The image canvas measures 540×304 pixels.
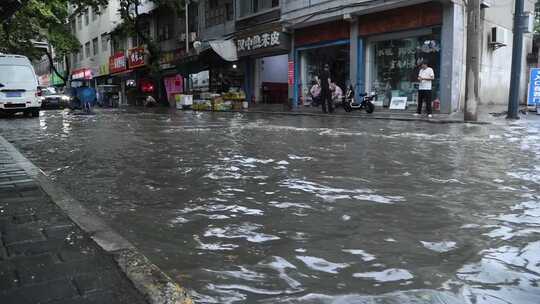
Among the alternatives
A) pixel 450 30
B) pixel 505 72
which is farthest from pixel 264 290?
pixel 505 72

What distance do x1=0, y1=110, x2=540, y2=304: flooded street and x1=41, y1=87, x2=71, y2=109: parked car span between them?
23356mm

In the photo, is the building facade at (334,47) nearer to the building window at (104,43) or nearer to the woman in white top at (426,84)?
the woman in white top at (426,84)

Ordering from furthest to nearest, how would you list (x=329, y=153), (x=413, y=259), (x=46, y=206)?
(x=329, y=153) → (x=46, y=206) → (x=413, y=259)

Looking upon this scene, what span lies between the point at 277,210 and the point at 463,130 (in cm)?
860

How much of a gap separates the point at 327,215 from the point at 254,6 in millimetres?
24212

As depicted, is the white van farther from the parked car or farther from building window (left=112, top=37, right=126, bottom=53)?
building window (left=112, top=37, right=126, bottom=53)

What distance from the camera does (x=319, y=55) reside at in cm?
2298

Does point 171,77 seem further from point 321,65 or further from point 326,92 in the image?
point 326,92

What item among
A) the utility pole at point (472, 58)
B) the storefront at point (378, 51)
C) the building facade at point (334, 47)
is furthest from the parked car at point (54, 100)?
the utility pole at point (472, 58)

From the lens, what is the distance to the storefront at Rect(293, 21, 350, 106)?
21375 millimetres

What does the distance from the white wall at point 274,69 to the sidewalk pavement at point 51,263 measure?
23610 millimetres

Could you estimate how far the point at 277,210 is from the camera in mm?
4574

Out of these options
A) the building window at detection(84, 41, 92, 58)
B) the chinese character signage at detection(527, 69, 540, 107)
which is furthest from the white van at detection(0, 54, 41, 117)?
the building window at detection(84, 41, 92, 58)

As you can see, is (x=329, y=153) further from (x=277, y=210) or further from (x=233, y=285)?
(x=233, y=285)
